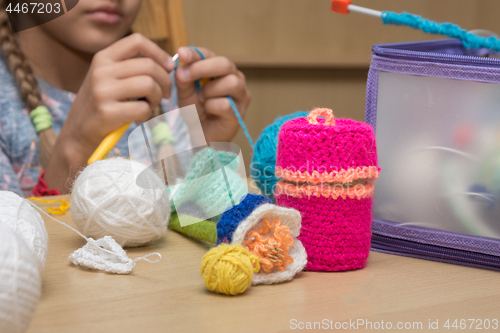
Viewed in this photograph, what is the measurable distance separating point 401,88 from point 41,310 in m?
0.40

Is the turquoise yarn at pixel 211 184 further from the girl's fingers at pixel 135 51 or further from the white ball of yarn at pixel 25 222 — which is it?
the girl's fingers at pixel 135 51

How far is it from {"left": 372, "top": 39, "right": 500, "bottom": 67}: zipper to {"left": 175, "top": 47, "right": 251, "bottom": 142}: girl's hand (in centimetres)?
40

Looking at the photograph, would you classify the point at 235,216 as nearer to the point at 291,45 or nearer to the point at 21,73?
the point at 21,73

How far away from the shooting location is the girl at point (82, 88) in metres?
0.82

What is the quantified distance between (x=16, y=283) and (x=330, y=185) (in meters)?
0.27

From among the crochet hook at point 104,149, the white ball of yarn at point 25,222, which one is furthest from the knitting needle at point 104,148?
the white ball of yarn at point 25,222

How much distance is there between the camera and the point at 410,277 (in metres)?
0.44

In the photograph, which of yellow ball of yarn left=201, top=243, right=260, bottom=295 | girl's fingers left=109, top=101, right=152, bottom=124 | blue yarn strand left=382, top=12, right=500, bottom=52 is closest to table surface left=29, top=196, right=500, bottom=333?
yellow ball of yarn left=201, top=243, right=260, bottom=295

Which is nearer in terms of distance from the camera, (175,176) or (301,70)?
(175,176)

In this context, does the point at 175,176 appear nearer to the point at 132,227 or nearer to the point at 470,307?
the point at 132,227

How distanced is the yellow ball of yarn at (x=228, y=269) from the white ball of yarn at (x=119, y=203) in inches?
5.3

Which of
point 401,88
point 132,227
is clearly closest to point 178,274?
point 132,227

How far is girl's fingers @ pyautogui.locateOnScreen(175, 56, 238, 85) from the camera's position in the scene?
854 millimetres

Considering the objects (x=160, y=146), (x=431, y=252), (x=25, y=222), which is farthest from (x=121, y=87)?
(x=431, y=252)
